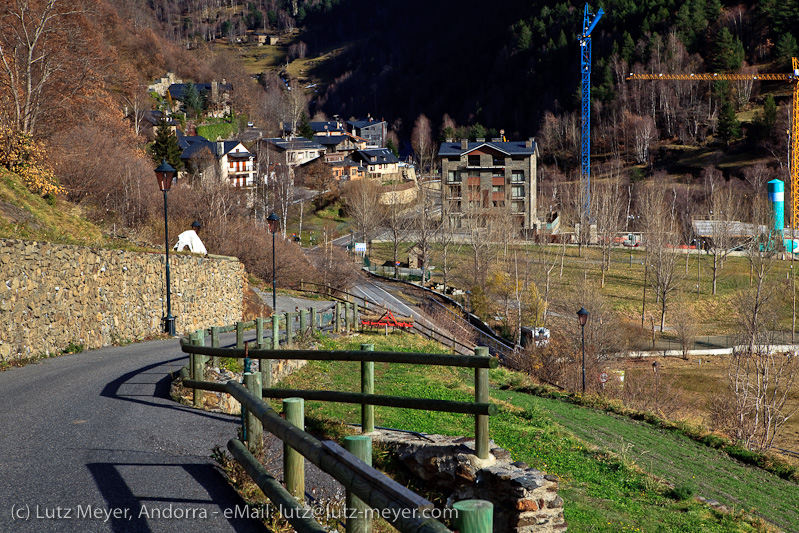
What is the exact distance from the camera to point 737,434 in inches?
987

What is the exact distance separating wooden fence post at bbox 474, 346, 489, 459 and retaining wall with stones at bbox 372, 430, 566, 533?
151 millimetres

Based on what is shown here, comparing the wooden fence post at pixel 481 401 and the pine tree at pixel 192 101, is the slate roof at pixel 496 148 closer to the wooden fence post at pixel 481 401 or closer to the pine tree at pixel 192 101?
the pine tree at pixel 192 101

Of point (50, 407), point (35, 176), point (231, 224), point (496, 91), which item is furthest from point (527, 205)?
point (496, 91)

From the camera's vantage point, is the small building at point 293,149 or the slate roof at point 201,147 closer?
the slate roof at point 201,147

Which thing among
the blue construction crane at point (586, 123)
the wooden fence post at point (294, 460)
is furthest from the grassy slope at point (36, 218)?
the blue construction crane at point (586, 123)

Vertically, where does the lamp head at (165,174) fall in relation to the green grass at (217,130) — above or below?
below

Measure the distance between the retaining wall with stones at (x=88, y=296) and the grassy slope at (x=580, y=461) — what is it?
18.3ft

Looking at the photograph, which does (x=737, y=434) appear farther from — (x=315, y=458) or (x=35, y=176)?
Result: (x=35, y=176)

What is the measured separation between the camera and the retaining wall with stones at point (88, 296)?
47.6ft

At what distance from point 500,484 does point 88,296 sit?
513 inches

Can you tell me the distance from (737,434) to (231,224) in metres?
32.7

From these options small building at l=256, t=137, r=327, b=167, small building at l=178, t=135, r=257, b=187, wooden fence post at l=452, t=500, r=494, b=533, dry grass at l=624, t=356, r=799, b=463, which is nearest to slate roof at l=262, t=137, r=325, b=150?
small building at l=256, t=137, r=327, b=167

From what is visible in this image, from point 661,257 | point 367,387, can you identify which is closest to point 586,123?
point 661,257

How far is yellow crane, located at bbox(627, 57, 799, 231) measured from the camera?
316 ft
